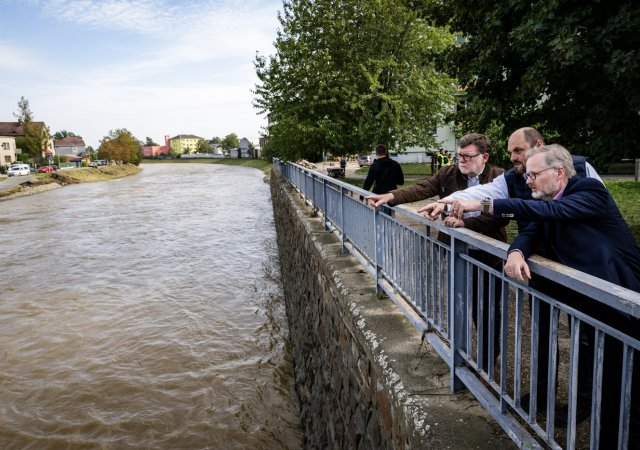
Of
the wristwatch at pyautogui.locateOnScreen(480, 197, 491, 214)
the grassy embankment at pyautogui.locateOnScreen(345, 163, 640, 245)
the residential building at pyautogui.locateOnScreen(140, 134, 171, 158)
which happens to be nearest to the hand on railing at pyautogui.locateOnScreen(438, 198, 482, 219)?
the wristwatch at pyautogui.locateOnScreen(480, 197, 491, 214)

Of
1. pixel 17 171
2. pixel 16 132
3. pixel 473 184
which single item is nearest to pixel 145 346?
pixel 473 184

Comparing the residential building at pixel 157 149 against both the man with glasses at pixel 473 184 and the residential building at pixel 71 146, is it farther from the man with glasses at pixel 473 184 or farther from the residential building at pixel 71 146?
the man with glasses at pixel 473 184

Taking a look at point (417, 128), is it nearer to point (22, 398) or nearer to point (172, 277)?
point (172, 277)

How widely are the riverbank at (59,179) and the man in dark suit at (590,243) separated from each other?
4193cm

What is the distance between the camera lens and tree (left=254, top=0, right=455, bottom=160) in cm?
1767

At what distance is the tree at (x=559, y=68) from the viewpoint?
236 inches

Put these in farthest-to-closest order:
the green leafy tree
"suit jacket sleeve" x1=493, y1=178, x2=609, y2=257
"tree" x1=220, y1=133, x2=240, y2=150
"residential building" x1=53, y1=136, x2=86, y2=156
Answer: "tree" x1=220, y1=133, x2=240, y2=150
"residential building" x1=53, y1=136, x2=86, y2=156
the green leafy tree
"suit jacket sleeve" x1=493, y1=178, x2=609, y2=257

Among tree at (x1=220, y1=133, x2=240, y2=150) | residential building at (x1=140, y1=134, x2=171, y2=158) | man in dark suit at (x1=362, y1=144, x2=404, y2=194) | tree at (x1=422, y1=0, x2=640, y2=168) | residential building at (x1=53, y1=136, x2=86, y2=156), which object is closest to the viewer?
tree at (x1=422, y1=0, x2=640, y2=168)

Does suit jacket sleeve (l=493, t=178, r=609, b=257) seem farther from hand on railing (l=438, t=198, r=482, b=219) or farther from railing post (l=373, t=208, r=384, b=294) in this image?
railing post (l=373, t=208, r=384, b=294)

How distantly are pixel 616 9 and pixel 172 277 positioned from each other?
10.7 metres

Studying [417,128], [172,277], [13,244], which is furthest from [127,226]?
[417,128]

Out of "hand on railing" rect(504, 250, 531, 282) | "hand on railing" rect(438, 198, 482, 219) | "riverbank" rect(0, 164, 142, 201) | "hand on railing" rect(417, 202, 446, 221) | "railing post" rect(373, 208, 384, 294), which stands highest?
"hand on railing" rect(438, 198, 482, 219)

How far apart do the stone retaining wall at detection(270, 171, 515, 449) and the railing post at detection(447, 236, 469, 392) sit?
14 centimetres

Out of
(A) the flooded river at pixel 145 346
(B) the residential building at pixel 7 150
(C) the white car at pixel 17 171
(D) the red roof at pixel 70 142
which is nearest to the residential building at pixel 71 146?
(D) the red roof at pixel 70 142
